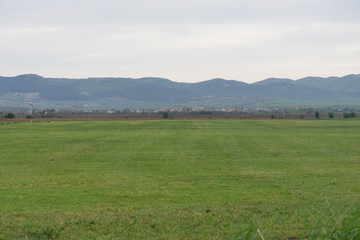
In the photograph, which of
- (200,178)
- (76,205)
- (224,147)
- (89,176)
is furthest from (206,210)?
(224,147)

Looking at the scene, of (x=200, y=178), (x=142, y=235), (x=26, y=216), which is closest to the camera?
(x=142, y=235)

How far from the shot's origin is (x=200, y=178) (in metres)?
18.7

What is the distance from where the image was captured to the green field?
29.0 feet

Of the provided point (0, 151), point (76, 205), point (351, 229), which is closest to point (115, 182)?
point (76, 205)

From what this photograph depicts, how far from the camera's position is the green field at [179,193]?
29.0ft

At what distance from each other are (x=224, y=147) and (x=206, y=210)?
23.4 meters

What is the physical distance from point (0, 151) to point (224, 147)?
15239 millimetres

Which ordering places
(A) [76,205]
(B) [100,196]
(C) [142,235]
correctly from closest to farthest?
1. (C) [142,235]
2. (A) [76,205]
3. (B) [100,196]

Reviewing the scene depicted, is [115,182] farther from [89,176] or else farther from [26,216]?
[26,216]

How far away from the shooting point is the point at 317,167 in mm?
22375

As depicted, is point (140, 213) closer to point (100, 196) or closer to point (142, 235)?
point (142, 235)

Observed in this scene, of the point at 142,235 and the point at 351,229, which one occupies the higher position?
the point at 351,229

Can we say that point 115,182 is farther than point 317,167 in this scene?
No

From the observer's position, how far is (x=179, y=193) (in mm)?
15000
